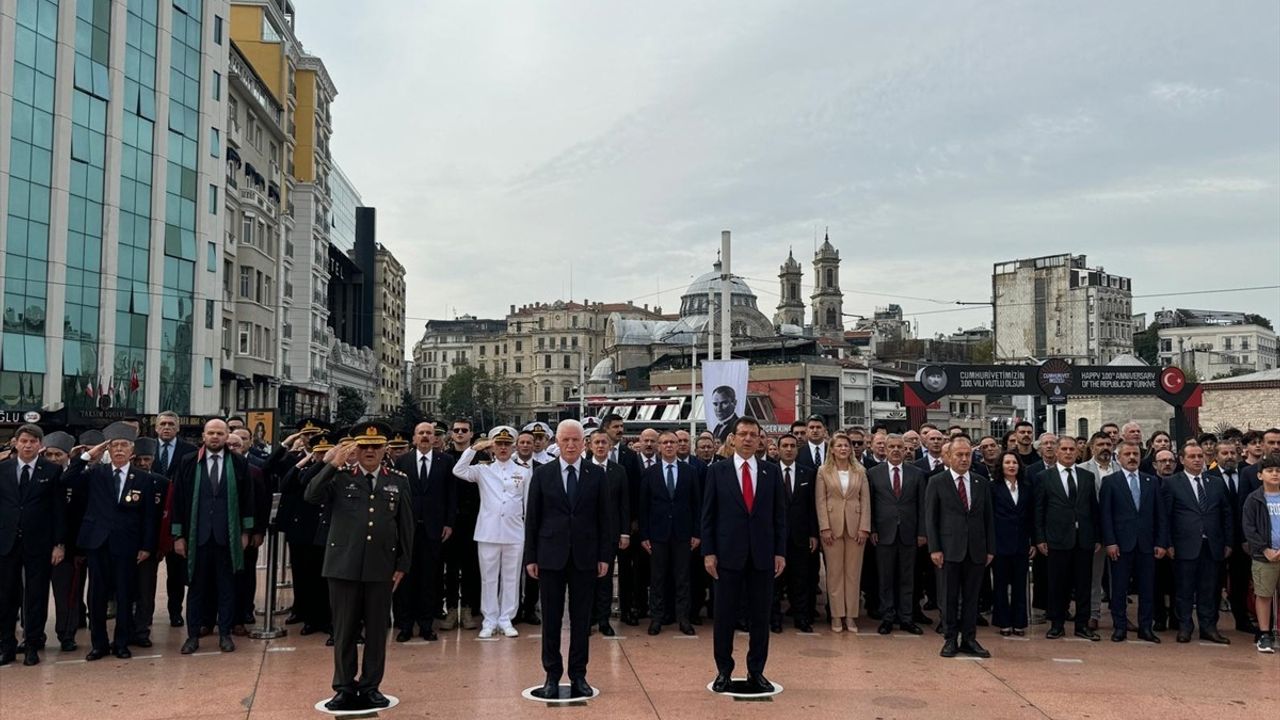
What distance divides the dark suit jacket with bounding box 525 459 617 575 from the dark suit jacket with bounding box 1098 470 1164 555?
5.08m

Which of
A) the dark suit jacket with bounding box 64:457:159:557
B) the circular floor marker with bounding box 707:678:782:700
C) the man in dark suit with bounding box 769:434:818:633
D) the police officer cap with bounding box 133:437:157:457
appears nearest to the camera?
the circular floor marker with bounding box 707:678:782:700

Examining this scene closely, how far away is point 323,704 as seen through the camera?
6.24 m

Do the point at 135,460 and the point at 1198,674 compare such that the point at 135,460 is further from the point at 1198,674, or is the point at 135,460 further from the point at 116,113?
the point at 116,113

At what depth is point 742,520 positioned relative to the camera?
672cm

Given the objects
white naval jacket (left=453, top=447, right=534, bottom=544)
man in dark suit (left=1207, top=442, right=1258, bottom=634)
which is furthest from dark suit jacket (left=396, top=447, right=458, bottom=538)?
man in dark suit (left=1207, top=442, right=1258, bottom=634)

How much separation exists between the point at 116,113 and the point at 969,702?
115 ft

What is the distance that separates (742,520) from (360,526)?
8.54ft

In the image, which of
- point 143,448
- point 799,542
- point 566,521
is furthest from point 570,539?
point 143,448

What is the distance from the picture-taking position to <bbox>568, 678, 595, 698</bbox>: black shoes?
21.1 ft

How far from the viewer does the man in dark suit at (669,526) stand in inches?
354

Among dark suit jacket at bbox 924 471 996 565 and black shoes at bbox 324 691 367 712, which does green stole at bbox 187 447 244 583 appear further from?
dark suit jacket at bbox 924 471 996 565

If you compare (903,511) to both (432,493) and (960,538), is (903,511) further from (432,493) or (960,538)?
(432,493)

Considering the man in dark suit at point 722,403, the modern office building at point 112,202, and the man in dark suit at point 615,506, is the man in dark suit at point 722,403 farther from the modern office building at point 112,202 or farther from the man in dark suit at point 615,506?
the modern office building at point 112,202

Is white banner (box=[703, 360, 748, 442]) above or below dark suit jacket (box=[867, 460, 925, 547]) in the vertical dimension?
above
